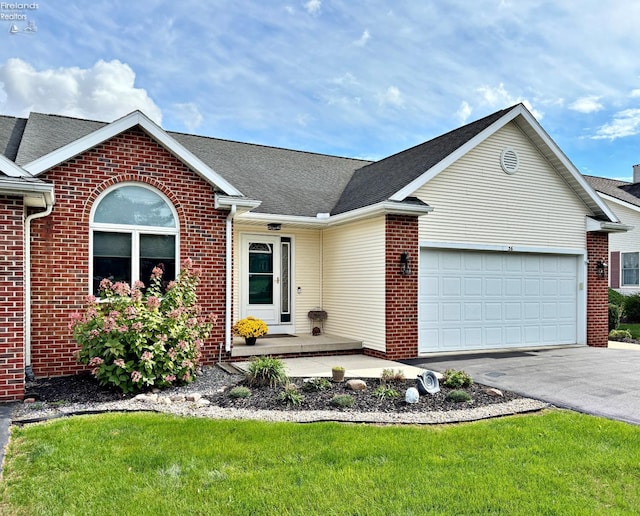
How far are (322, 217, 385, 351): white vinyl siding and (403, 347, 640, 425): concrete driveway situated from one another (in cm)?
125

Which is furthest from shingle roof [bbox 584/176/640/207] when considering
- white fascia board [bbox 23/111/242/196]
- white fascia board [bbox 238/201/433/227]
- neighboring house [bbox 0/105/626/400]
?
white fascia board [bbox 23/111/242/196]

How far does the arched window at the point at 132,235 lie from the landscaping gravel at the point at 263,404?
2.04m

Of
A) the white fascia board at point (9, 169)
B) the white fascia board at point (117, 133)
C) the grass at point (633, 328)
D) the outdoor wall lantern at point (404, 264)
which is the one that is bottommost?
the grass at point (633, 328)

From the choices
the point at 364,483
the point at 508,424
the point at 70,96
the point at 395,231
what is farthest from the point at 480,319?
the point at 70,96

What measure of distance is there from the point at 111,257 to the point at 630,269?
67.1ft

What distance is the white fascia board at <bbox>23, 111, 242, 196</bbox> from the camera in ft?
25.4

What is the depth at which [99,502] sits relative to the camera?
11.7 ft

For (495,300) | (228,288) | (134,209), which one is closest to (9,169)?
(134,209)

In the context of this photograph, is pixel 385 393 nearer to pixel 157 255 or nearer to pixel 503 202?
pixel 157 255

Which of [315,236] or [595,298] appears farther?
[595,298]

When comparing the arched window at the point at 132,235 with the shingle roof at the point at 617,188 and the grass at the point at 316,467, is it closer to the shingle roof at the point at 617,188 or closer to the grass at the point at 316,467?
the grass at the point at 316,467

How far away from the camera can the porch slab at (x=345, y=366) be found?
8.21 metres

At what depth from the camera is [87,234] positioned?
820 centimetres

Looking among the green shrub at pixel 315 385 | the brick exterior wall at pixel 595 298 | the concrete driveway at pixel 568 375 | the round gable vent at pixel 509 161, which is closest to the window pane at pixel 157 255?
the green shrub at pixel 315 385
